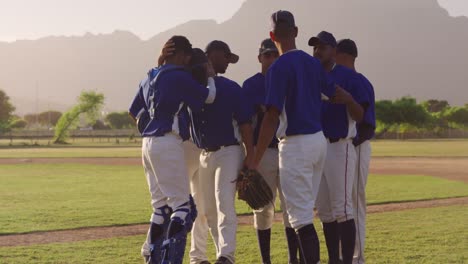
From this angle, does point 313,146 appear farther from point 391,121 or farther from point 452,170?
point 391,121

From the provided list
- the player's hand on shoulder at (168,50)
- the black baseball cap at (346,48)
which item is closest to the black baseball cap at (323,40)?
the black baseball cap at (346,48)

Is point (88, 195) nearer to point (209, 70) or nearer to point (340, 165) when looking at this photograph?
point (209, 70)

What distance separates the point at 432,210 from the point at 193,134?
23.7ft

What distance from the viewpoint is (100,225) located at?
9906 mm

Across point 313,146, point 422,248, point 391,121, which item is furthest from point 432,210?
point 391,121

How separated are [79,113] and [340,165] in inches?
2959

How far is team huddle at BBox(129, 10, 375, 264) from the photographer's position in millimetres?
5000

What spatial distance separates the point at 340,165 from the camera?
18.4ft

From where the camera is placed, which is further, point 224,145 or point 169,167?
point 224,145

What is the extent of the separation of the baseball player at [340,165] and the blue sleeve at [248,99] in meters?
0.77

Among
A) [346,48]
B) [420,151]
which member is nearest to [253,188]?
[346,48]

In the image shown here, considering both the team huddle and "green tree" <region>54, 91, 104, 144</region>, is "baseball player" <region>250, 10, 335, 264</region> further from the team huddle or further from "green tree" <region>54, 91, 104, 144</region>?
"green tree" <region>54, 91, 104, 144</region>

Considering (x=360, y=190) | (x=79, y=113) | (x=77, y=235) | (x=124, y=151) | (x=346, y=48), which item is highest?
(x=79, y=113)

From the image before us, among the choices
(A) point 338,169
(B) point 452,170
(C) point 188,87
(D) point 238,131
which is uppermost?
(C) point 188,87
